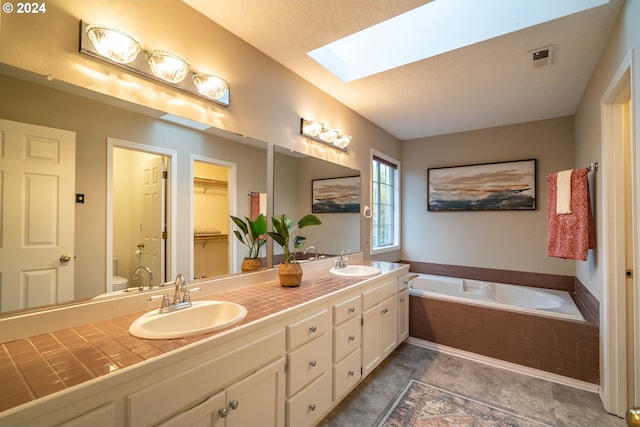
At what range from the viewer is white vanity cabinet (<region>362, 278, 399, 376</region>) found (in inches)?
80.4

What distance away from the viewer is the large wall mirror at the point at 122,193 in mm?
1093

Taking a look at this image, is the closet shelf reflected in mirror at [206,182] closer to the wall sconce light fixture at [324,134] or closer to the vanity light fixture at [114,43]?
the vanity light fixture at [114,43]

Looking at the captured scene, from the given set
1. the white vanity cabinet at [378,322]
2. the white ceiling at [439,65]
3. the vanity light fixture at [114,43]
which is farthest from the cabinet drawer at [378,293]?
the vanity light fixture at [114,43]

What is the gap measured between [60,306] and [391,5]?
86.2 inches

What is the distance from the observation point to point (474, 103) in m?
2.84

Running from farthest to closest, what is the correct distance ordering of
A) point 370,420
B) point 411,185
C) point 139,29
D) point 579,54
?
point 411,185 < point 579,54 < point 370,420 < point 139,29

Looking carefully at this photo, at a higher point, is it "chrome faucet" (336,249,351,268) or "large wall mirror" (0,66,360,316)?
"large wall mirror" (0,66,360,316)

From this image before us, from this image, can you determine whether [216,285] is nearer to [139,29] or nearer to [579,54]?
[139,29]

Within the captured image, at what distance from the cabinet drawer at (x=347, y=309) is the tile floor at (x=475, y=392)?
2.01 ft

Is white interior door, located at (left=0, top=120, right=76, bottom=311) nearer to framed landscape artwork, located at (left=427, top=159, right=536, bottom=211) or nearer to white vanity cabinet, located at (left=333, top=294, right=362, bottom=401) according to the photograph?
white vanity cabinet, located at (left=333, top=294, right=362, bottom=401)

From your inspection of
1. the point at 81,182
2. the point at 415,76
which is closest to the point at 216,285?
the point at 81,182

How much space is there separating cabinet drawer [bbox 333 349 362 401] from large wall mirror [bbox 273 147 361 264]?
839mm

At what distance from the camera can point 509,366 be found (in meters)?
2.40

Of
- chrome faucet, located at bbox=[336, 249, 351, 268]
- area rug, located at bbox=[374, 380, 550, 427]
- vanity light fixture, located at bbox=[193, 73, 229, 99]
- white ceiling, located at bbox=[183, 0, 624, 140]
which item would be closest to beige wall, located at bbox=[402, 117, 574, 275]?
white ceiling, located at bbox=[183, 0, 624, 140]
